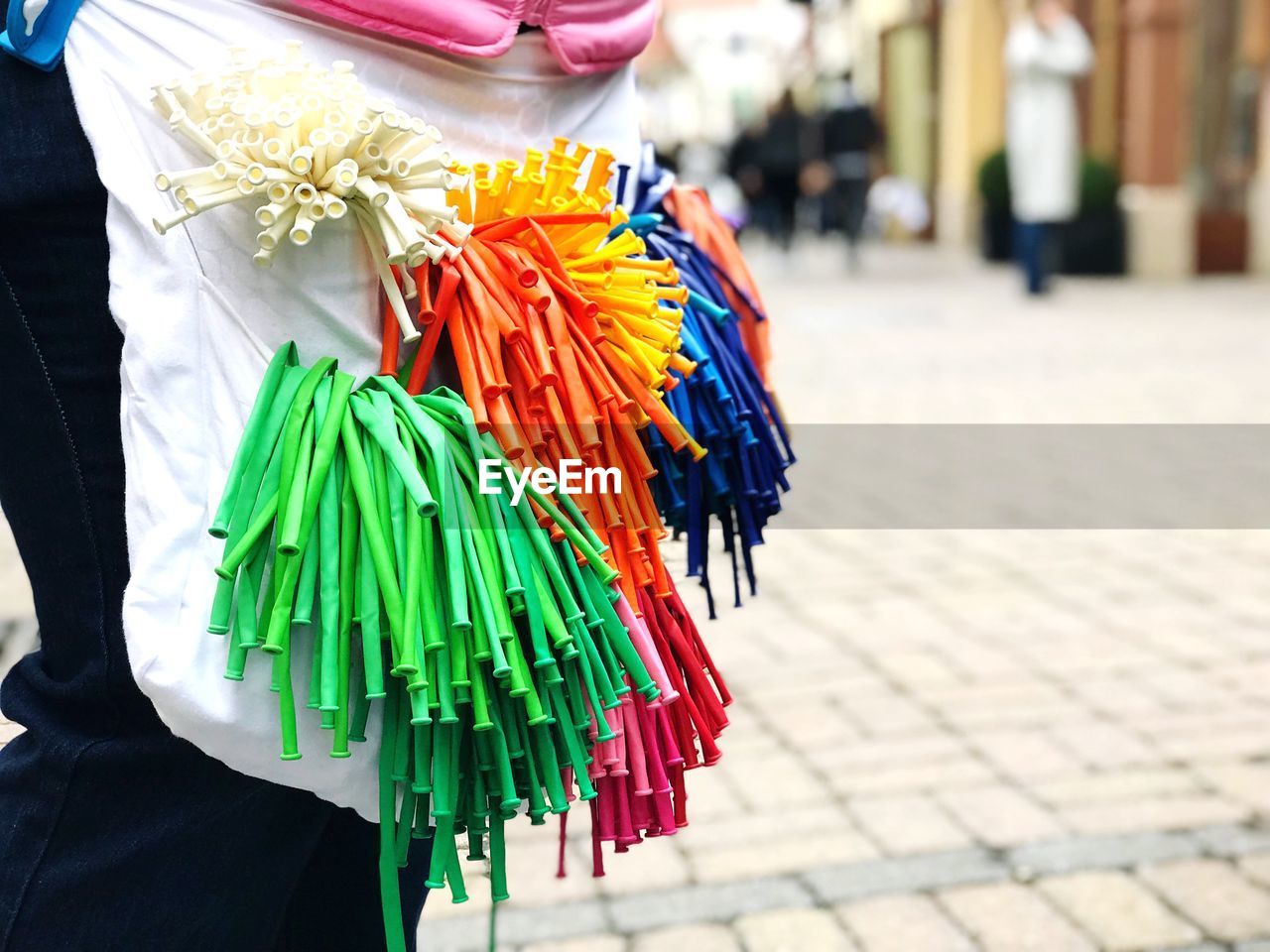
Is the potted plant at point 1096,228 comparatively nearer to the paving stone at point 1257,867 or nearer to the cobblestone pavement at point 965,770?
the cobblestone pavement at point 965,770

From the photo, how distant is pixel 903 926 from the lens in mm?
2467

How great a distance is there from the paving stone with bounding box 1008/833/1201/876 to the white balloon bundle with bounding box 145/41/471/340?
187 centimetres

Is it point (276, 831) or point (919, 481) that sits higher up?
point (276, 831)

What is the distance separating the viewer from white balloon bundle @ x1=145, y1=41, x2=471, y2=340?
1.10 m

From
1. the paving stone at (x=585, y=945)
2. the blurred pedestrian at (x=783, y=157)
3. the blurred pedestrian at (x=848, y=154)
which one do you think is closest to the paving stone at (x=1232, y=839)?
the paving stone at (x=585, y=945)

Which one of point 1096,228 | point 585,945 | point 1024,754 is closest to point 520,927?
point 585,945

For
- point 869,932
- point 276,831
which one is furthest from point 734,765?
point 276,831

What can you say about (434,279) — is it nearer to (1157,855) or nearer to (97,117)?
(97,117)

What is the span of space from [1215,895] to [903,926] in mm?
512

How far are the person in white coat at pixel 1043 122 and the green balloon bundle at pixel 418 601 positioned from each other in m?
10.9

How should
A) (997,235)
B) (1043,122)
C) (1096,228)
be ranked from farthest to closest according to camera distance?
(997,235) < (1096,228) < (1043,122)

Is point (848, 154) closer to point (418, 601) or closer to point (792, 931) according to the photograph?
point (792, 931)

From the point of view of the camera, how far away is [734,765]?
3.15 m

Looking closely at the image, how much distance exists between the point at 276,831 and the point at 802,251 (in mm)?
17809
